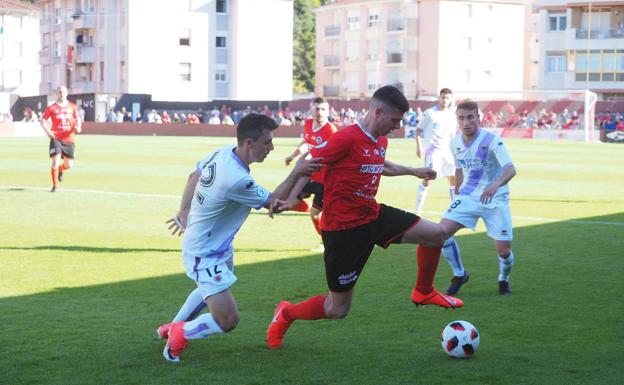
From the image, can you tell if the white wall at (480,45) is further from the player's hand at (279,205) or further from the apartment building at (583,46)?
the player's hand at (279,205)

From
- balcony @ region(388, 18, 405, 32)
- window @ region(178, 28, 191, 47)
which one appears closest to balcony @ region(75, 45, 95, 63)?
window @ region(178, 28, 191, 47)

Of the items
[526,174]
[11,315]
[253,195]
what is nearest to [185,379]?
[253,195]

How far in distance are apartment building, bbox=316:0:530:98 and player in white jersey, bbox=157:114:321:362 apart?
82996mm

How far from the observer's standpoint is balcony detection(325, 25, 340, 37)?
10262cm

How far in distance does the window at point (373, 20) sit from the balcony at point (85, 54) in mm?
28364

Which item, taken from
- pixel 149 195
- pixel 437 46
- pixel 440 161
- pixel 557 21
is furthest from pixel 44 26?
pixel 440 161

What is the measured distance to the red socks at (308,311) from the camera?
745cm

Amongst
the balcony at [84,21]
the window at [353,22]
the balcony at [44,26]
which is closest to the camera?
the balcony at [84,21]

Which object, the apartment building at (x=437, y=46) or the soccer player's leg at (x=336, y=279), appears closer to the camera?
the soccer player's leg at (x=336, y=279)

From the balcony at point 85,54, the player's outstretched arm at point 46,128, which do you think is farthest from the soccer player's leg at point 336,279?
the balcony at point 85,54

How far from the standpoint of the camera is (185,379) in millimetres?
6492

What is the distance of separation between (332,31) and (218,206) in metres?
98.3

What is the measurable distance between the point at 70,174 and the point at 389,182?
9.27 m

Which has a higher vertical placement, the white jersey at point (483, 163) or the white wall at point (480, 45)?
the white wall at point (480, 45)
